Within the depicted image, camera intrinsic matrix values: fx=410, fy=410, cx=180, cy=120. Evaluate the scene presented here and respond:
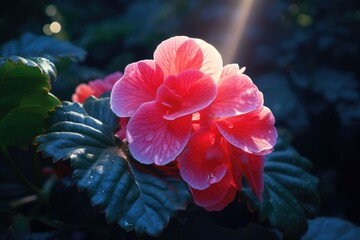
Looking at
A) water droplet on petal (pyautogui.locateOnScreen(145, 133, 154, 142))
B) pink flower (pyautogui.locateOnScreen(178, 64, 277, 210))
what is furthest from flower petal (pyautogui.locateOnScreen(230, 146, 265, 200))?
water droplet on petal (pyautogui.locateOnScreen(145, 133, 154, 142))

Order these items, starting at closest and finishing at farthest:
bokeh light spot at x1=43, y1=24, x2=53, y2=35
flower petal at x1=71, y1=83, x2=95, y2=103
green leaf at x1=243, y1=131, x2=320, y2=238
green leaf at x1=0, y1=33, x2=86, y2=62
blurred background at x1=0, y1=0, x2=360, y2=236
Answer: green leaf at x1=243, y1=131, x2=320, y2=238
flower petal at x1=71, y1=83, x2=95, y2=103
green leaf at x1=0, y1=33, x2=86, y2=62
blurred background at x1=0, y1=0, x2=360, y2=236
bokeh light spot at x1=43, y1=24, x2=53, y2=35

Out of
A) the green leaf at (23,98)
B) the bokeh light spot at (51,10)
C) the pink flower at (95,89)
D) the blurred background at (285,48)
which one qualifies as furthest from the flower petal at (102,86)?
the bokeh light spot at (51,10)

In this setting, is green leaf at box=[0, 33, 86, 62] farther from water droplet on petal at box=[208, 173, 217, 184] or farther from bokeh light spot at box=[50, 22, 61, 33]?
bokeh light spot at box=[50, 22, 61, 33]

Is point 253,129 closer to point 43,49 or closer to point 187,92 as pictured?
point 187,92

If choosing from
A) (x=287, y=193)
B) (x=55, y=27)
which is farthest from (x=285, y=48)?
(x=287, y=193)

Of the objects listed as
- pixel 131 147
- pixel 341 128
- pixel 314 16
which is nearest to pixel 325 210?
pixel 341 128

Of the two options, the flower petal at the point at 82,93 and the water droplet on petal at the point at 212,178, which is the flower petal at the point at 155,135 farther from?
the flower petal at the point at 82,93
